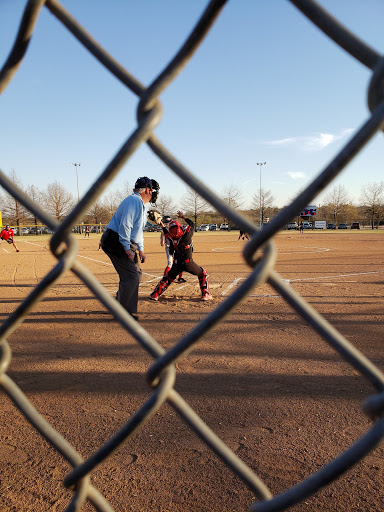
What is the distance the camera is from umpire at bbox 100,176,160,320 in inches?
202

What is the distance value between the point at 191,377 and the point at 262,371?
28.0 inches

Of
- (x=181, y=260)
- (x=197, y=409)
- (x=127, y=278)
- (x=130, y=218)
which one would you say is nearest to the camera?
(x=197, y=409)

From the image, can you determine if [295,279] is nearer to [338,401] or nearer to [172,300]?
[172,300]

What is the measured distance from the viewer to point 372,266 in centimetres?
1180

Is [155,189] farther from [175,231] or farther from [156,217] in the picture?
[156,217]

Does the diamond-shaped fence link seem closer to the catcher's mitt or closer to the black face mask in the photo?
the black face mask

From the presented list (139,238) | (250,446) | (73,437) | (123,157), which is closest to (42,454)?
(73,437)

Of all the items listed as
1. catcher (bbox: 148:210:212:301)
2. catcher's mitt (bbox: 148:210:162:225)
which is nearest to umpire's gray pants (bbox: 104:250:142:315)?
catcher (bbox: 148:210:212:301)

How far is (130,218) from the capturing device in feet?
16.9

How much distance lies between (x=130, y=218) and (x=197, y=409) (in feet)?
9.53

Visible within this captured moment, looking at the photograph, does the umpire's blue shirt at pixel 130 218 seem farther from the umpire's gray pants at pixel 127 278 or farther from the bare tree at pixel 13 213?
the bare tree at pixel 13 213

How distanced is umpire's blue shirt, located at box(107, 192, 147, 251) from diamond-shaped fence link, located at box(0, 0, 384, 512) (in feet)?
14.0

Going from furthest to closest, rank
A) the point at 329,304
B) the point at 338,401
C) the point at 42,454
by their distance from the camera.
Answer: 1. the point at 329,304
2. the point at 338,401
3. the point at 42,454

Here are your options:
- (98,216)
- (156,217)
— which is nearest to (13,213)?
(98,216)
